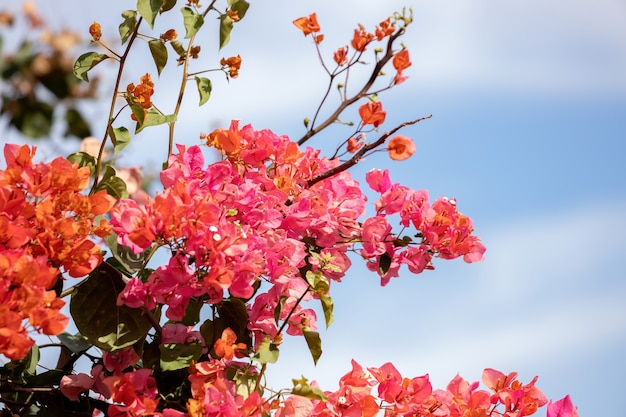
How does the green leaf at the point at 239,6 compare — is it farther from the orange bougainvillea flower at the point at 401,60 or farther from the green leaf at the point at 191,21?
the orange bougainvillea flower at the point at 401,60

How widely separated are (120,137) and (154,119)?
0.06 metres

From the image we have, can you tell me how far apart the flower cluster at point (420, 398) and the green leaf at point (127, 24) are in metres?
0.52

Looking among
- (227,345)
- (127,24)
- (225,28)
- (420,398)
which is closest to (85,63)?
(127,24)

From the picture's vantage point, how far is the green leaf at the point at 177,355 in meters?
1.00

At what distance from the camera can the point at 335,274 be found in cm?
112

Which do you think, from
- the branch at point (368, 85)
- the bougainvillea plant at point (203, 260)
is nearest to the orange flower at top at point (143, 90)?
the bougainvillea plant at point (203, 260)

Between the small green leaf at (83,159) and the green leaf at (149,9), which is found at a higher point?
the green leaf at (149,9)

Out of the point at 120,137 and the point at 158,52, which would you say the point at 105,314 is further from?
the point at 158,52

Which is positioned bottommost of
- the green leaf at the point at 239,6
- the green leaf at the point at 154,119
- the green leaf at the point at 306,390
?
the green leaf at the point at 306,390

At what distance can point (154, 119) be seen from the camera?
114 centimetres

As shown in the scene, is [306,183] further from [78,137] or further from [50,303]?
[78,137]

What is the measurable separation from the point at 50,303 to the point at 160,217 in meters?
0.14

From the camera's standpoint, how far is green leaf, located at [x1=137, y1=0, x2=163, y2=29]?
1.10 metres

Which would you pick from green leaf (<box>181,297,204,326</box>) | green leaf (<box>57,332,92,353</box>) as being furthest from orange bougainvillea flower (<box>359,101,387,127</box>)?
green leaf (<box>57,332,92,353</box>)
